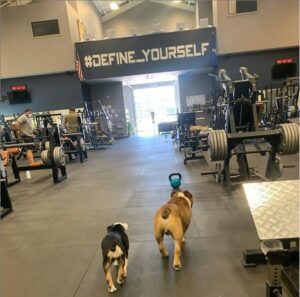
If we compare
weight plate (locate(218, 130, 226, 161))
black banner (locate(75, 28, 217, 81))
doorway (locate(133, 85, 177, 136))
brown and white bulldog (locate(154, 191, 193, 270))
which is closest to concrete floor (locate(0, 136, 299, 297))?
brown and white bulldog (locate(154, 191, 193, 270))

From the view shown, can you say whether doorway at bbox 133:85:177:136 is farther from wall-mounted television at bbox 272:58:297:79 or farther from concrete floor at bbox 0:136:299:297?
concrete floor at bbox 0:136:299:297

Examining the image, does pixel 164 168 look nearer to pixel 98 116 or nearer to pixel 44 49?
pixel 98 116

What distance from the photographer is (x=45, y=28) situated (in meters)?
9.64

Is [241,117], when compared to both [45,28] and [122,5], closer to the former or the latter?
[45,28]

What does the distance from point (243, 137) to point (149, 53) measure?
7082mm

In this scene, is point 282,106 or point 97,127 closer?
point 282,106

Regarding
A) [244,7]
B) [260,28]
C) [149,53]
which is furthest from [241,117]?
[244,7]

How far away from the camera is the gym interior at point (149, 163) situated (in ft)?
6.18

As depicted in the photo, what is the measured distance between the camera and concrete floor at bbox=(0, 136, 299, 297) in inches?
73.5

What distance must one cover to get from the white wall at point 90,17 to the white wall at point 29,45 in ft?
5.81

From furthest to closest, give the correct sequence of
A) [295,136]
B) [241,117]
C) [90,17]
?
1. [90,17]
2. [241,117]
3. [295,136]

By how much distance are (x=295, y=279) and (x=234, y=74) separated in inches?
346

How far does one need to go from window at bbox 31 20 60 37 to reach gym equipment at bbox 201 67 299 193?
761 cm

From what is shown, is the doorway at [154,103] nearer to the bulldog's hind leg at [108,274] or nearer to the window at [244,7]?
the window at [244,7]
